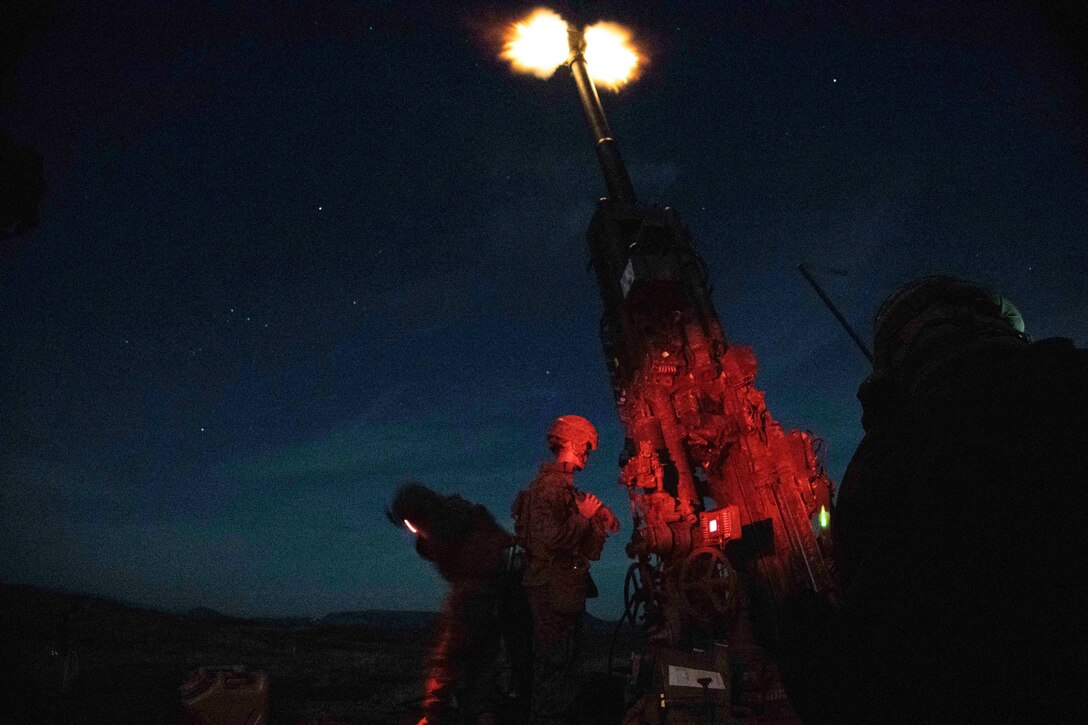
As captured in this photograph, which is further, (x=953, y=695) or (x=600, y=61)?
(x=600, y=61)

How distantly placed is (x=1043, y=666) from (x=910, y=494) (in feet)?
1.25

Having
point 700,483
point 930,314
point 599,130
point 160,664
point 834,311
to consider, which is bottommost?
point 160,664

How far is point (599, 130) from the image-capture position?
556 inches

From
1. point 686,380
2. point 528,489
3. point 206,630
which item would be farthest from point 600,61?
point 206,630

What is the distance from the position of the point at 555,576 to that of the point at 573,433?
1770 millimetres

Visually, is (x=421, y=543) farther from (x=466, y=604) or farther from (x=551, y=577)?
(x=551, y=577)

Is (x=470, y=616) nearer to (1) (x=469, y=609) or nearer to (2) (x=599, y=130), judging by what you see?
(1) (x=469, y=609)

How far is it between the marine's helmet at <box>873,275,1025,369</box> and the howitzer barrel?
38.1 ft

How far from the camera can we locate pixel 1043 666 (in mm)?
980

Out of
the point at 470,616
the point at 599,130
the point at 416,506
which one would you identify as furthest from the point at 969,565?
the point at 599,130

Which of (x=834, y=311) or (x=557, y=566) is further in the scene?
(x=834, y=311)

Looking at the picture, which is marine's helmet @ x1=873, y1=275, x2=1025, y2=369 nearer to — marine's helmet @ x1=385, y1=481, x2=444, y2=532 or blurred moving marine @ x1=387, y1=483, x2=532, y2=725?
blurred moving marine @ x1=387, y1=483, x2=532, y2=725

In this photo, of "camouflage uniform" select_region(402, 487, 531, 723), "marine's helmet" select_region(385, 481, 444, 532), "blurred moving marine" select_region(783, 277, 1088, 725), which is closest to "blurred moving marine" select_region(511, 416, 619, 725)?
"camouflage uniform" select_region(402, 487, 531, 723)

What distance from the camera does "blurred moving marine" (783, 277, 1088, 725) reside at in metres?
1.00
